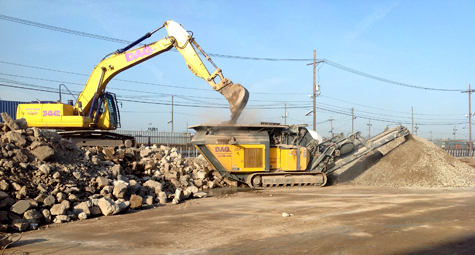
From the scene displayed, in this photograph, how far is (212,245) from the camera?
18.9 ft

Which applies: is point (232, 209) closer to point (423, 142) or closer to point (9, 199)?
point (9, 199)

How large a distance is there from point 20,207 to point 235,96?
721 cm

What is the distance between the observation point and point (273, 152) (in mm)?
13812

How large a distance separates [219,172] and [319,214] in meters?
6.05

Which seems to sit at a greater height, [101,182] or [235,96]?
[235,96]

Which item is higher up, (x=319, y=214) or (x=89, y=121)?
(x=89, y=121)

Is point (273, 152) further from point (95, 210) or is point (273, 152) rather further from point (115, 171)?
point (95, 210)

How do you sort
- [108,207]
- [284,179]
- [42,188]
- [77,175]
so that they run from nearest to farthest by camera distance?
[108,207] < [42,188] < [77,175] < [284,179]

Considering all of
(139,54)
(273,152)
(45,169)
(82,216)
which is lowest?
(82,216)

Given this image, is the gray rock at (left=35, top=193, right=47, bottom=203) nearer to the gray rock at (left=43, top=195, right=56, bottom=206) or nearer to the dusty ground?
the gray rock at (left=43, top=195, right=56, bottom=206)

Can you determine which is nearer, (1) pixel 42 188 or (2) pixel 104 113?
(1) pixel 42 188

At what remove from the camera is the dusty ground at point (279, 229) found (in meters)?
5.50

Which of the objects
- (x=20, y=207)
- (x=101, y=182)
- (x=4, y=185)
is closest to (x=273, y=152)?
(x=101, y=182)

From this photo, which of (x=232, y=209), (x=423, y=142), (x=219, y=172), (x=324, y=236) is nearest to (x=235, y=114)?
(x=219, y=172)
